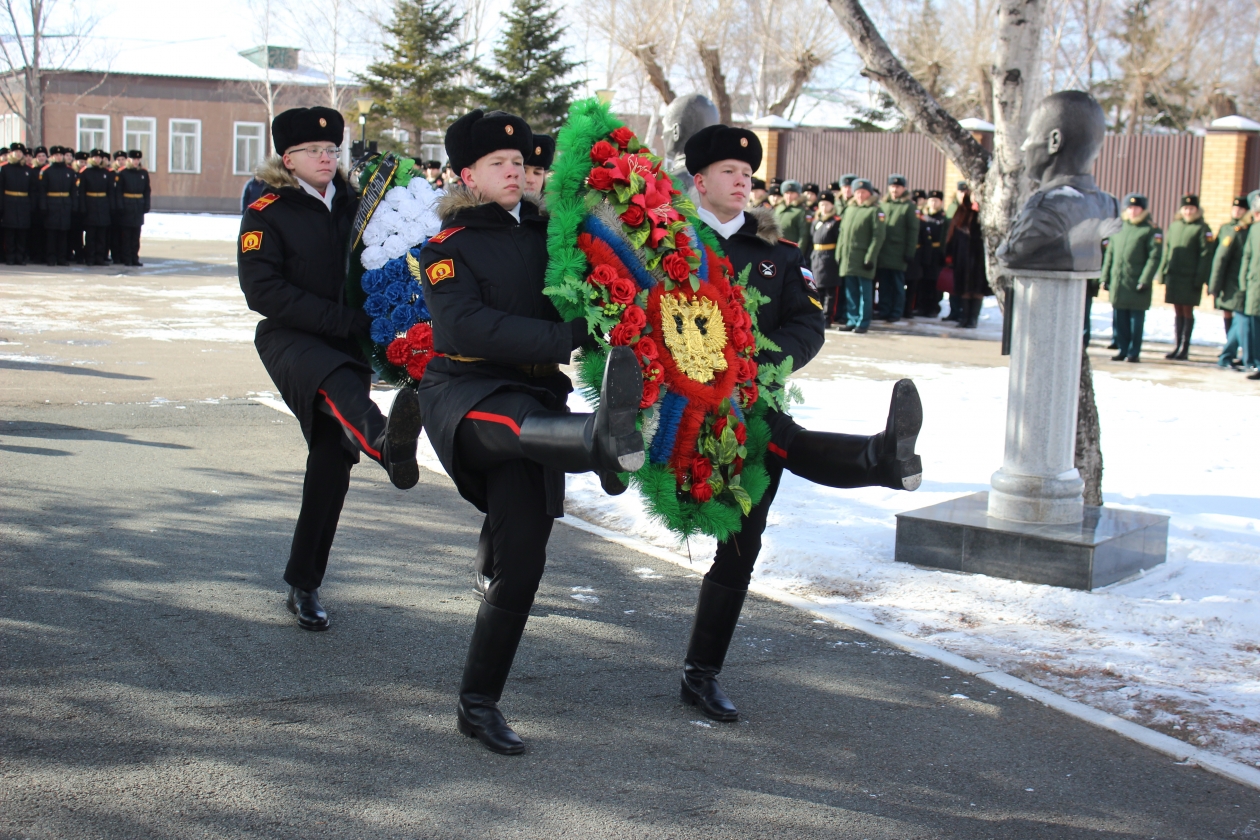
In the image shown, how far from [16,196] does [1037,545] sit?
21.2m

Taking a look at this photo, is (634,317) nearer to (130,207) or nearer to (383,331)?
(383,331)

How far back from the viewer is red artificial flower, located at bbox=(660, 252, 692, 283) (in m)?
3.89

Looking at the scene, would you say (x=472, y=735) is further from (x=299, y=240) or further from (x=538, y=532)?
(x=299, y=240)

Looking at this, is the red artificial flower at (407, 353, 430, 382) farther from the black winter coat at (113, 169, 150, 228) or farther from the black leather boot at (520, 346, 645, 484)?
the black winter coat at (113, 169, 150, 228)

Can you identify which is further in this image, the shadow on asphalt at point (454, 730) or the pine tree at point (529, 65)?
the pine tree at point (529, 65)

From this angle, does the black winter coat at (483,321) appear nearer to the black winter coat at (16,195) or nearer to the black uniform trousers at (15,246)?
the black winter coat at (16,195)

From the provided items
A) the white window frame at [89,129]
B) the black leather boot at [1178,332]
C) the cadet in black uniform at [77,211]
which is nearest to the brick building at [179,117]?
the white window frame at [89,129]

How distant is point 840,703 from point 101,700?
7.84ft

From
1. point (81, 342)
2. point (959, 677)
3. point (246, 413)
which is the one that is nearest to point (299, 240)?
point (959, 677)

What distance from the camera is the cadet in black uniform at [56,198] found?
2280 centimetres

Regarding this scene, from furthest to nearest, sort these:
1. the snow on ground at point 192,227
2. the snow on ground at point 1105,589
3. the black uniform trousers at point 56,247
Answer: the snow on ground at point 192,227
the black uniform trousers at point 56,247
the snow on ground at point 1105,589

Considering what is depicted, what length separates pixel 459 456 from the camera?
3.86 meters

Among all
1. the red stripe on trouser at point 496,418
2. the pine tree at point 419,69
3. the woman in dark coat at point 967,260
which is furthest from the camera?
the pine tree at point 419,69

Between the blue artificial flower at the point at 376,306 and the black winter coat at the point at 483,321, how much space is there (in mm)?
929
